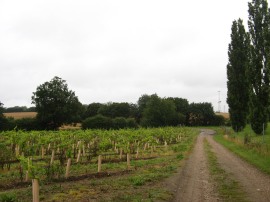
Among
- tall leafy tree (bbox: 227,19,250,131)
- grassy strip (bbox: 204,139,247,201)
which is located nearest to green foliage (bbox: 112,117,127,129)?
tall leafy tree (bbox: 227,19,250,131)

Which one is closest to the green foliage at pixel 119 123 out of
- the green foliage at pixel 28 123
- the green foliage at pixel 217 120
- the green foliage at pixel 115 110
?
the green foliage at pixel 28 123

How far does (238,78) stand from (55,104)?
38584 millimetres

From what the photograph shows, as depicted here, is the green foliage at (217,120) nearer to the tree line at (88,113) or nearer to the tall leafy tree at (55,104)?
the tree line at (88,113)

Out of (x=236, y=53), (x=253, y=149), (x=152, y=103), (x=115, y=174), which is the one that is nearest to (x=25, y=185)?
(x=115, y=174)

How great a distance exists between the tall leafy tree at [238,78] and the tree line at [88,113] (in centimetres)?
3010

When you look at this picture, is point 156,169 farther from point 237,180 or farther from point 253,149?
point 253,149

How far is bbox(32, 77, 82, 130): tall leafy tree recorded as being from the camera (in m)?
63.4

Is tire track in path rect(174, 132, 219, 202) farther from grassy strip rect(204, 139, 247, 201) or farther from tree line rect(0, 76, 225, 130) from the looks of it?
tree line rect(0, 76, 225, 130)

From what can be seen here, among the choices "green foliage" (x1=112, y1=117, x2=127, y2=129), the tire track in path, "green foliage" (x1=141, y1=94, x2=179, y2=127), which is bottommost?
the tire track in path

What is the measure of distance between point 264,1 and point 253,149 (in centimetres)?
2092

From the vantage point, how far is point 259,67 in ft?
109

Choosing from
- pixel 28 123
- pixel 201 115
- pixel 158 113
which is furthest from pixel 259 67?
pixel 201 115

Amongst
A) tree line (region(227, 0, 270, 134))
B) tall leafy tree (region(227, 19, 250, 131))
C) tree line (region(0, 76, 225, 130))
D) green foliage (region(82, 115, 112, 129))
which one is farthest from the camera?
green foliage (region(82, 115, 112, 129))

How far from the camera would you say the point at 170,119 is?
87.6m
